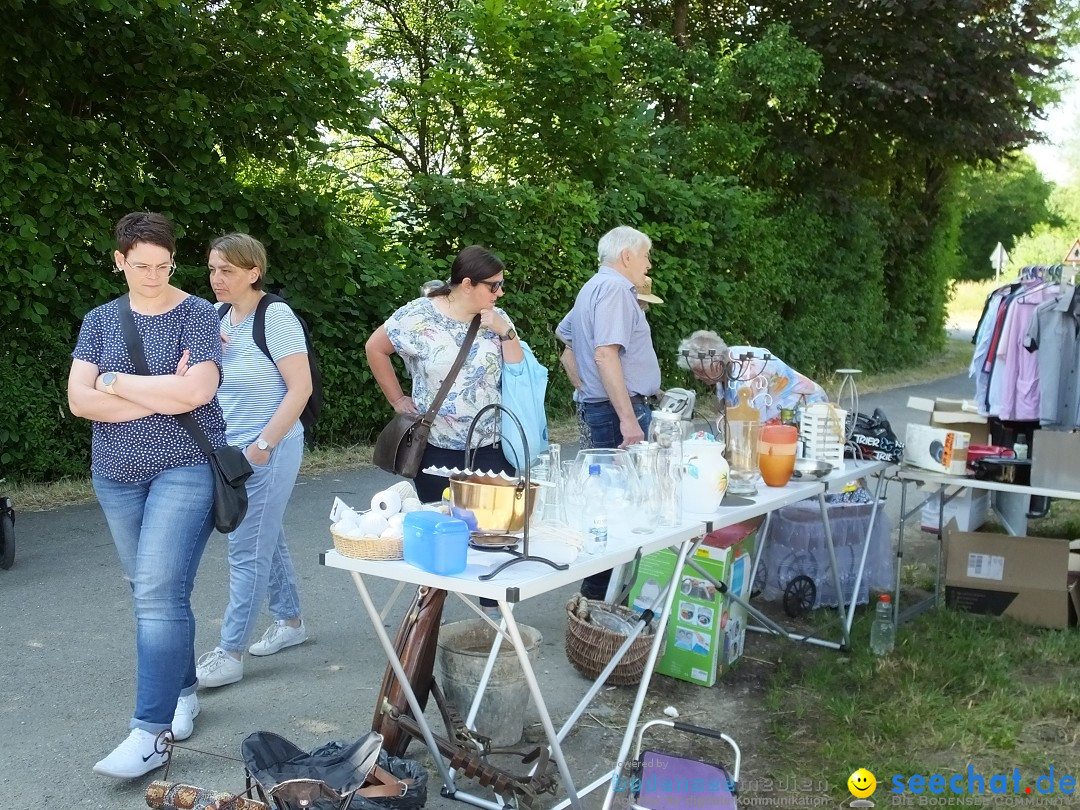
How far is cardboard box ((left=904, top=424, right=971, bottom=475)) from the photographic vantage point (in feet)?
15.5

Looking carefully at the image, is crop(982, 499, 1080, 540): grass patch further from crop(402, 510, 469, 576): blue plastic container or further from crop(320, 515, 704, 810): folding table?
crop(402, 510, 469, 576): blue plastic container

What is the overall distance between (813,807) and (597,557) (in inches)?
44.2

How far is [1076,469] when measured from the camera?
459 cm

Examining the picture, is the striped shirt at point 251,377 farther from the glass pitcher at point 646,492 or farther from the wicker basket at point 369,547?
the glass pitcher at point 646,492

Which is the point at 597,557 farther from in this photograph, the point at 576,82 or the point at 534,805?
the point at 576,82

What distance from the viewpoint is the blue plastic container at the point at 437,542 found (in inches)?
104

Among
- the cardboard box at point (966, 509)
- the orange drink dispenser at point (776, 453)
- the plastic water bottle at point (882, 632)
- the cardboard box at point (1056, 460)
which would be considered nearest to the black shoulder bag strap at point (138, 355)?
the orange drink dispenser at point (776, 453)

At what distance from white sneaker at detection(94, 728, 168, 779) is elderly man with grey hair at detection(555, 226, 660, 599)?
2.13 meters

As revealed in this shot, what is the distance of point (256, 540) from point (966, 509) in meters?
4.58

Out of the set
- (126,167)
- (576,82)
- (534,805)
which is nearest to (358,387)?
(126,167)

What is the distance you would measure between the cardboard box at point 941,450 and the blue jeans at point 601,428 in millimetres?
1326

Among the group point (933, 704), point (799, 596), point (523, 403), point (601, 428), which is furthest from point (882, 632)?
point (523, 403)

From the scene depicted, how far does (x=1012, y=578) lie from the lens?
4.93 m

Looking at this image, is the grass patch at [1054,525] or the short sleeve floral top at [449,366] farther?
the grass patch at [1054,525]
